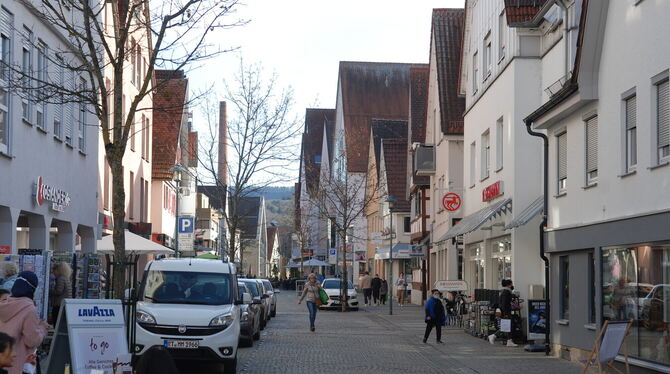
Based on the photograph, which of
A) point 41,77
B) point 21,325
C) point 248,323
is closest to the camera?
point 21,325

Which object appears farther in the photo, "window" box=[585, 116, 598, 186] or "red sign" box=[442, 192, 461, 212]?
"red sign" box=[442, 192, 461, 212]

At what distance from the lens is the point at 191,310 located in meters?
16.9

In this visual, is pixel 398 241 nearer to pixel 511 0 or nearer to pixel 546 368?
pixel 511 0

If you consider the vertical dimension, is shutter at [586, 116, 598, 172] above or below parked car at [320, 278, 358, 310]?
above

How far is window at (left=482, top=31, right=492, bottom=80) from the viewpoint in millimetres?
30594

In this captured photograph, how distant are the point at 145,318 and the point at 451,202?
1954 cm

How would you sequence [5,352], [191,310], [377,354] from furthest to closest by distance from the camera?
1. [377,354]
2. [191,310]
3. [5,352]

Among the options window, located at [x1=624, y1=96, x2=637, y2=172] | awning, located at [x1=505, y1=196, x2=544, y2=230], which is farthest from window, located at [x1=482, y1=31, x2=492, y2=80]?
window, located at [x1=624, y1=96, x2=637, y2=172]

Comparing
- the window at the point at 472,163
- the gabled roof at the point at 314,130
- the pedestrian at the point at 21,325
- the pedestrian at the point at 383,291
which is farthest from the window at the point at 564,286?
the gabled roof at the point at 314,130

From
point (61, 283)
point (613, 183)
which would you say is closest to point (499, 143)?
point (613, 183)

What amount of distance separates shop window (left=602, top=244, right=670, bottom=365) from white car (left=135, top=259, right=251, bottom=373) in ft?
21.3

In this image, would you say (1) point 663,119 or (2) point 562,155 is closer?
(1) point 663,119

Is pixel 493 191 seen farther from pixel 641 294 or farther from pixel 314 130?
pixel 314 130

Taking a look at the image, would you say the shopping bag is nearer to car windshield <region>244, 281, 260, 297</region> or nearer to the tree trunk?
car windshield <region>244, 281, 260, 297</region>
